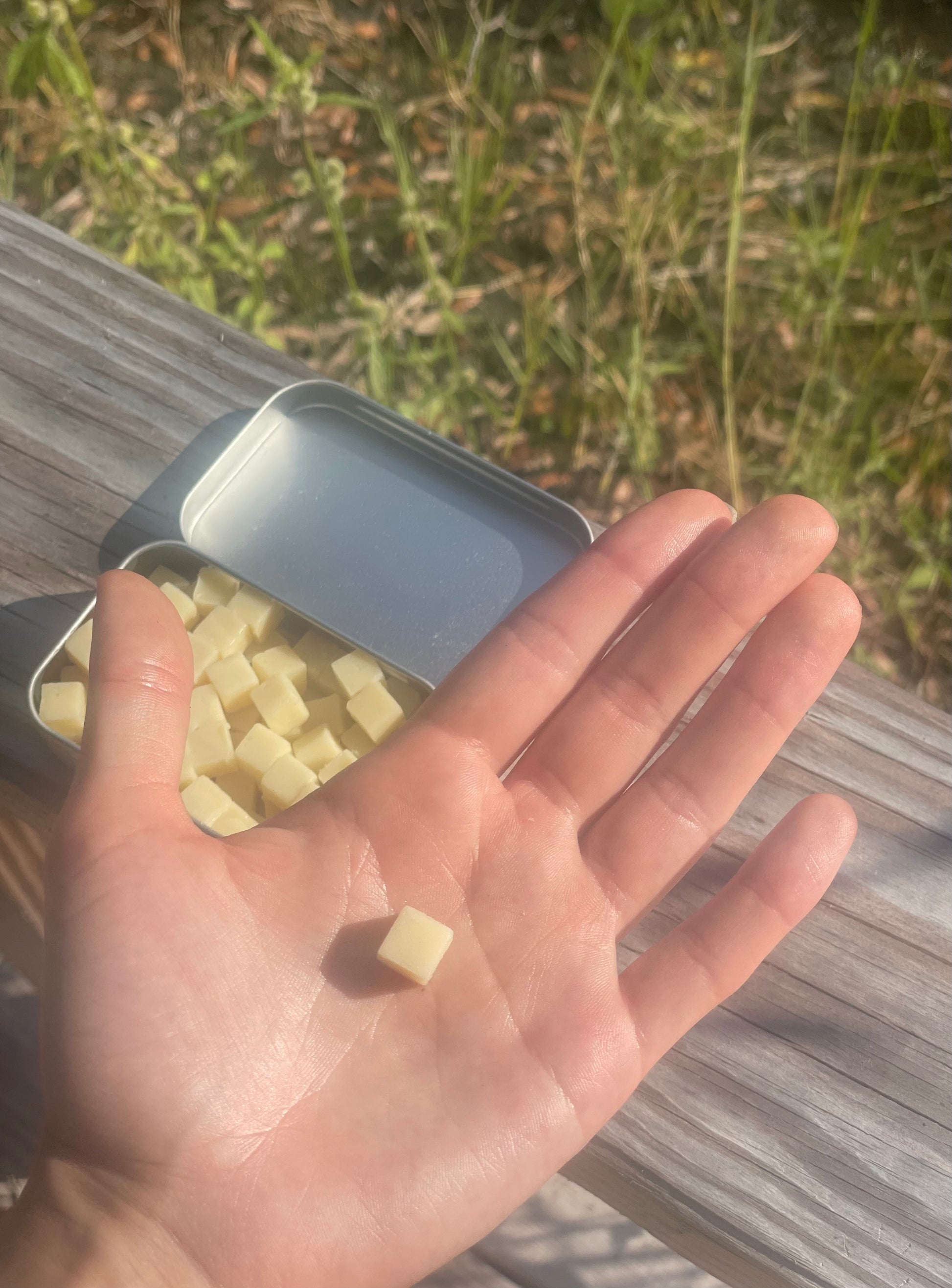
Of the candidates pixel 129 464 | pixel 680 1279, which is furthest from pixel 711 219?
pixel 680 1279

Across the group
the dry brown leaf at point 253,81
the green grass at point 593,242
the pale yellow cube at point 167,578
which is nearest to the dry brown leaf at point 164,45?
the green grass at point 593,242

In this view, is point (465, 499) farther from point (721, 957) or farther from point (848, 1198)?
point (848, 1198)

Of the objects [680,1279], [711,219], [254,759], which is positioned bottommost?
[680,1279]

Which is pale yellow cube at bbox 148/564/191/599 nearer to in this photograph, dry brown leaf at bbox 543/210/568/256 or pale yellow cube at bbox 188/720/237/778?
pale yellow cube at bbox 188/720/237/778

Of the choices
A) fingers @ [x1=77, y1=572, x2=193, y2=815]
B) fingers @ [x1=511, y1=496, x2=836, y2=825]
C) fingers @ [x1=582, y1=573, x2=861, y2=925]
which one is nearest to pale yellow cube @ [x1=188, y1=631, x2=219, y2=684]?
fingers @ [x1=77, y1=572, x2=193, y2=815]

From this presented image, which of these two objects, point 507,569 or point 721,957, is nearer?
point 721,957

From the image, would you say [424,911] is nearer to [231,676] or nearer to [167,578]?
[231,676]

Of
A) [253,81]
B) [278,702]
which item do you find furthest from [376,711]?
[253,81]
